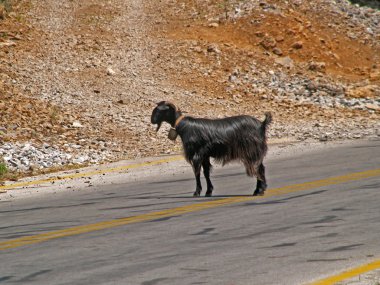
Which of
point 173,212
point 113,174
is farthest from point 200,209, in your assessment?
point 113,174

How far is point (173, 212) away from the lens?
42.4 feet

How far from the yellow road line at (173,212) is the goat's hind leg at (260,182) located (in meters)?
0.13

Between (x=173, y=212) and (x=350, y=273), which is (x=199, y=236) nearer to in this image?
(x=173, y=212)

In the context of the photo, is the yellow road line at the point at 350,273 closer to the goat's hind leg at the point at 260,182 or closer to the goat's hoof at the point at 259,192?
the goat's hind leg at the point at 260,182

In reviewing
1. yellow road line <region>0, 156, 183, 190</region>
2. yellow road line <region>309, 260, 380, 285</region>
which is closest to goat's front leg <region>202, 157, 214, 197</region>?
yellow road line <region>0, 156, 183, 190</region>

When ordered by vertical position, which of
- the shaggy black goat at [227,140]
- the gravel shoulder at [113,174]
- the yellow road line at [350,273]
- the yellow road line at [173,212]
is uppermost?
the shaggy black goat at [227,140]

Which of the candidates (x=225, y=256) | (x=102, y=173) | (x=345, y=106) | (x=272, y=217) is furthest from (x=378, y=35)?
(x=225, y=256)

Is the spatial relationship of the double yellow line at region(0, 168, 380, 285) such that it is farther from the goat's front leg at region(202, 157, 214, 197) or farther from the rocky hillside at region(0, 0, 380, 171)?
the rocky hillside at region(0, 0, 380, 171)

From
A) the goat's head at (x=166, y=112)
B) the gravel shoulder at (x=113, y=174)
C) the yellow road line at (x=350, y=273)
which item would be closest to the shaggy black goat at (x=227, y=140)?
the goat's head at (x=166, y=112)

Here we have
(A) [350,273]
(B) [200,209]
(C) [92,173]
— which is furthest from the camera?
(C) [92,173]

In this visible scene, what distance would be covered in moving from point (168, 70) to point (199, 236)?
23.3 metres

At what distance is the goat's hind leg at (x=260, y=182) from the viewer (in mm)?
14006

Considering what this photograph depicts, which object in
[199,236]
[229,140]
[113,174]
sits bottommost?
[113,174]

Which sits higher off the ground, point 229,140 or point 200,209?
point 229,140
